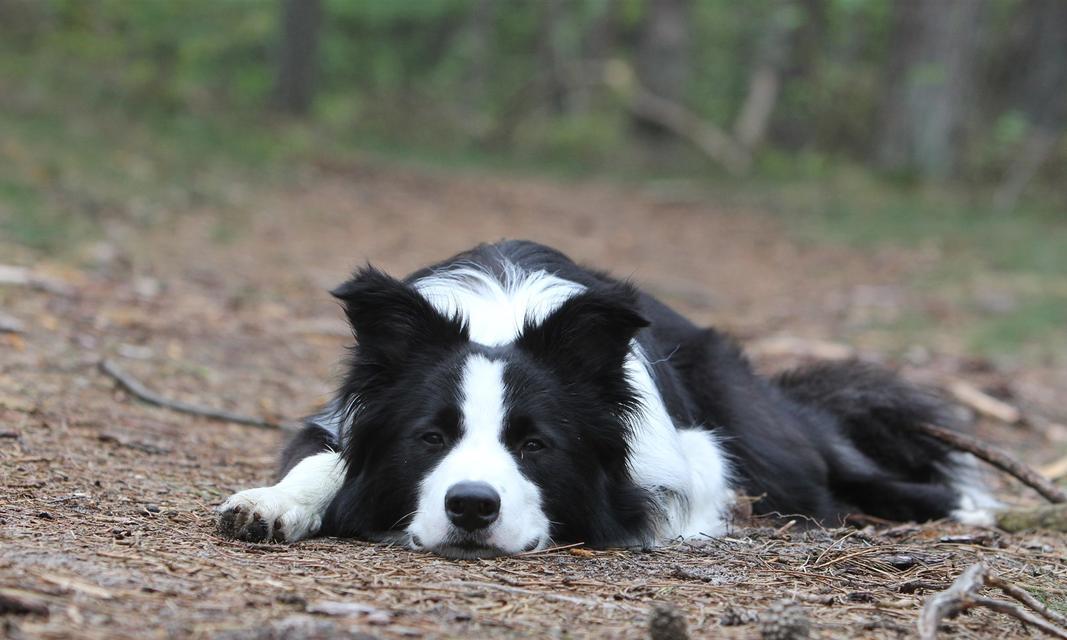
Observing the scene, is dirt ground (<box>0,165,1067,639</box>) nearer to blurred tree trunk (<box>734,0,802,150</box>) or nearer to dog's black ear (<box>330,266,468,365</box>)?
dog's black ear (<box>330,266,468,365</box>)

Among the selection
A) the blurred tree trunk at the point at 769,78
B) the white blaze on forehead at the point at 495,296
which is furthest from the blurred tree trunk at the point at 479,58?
the white blaze on forehead at the point at 495,296

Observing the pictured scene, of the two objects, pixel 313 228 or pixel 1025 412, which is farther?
pixel 313 228

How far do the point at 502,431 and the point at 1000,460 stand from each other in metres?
3.14

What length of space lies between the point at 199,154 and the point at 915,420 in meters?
14.1

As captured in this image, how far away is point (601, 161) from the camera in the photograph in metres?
25.2

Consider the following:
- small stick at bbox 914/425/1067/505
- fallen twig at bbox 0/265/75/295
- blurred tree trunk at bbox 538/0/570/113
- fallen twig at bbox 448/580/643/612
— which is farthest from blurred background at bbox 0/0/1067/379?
fallen twig at bbox 448/580/643/612

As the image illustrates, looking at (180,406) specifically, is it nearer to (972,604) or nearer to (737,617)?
(737,617)

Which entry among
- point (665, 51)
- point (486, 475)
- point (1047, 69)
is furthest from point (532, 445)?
point (1047, 69)

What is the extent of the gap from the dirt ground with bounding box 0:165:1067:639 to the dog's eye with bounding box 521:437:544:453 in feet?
1.36

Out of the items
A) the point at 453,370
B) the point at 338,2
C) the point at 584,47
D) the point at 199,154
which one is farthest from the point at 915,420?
the point at 584,47

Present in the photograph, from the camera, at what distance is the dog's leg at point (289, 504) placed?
173 inches

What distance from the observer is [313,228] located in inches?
619

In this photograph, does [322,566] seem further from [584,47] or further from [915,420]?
[584,47]

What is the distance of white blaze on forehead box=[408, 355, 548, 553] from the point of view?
4320mm
